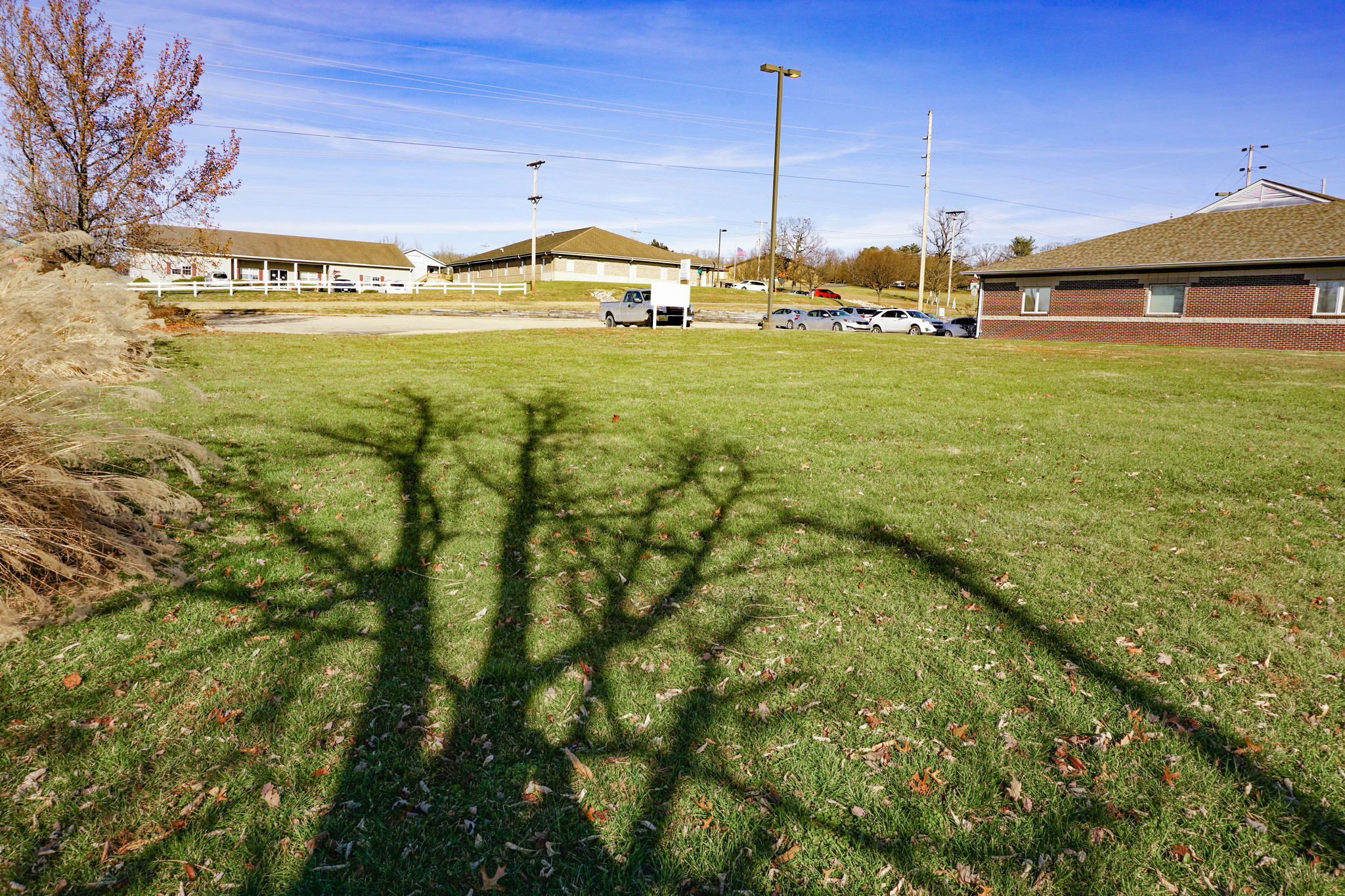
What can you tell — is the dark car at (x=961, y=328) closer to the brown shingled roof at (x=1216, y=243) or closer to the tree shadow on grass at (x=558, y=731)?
the brown shingled roof at (x=1216, y=243)

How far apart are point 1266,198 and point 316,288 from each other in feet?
179

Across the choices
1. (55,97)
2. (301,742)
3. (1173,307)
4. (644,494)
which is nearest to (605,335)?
(55,97)

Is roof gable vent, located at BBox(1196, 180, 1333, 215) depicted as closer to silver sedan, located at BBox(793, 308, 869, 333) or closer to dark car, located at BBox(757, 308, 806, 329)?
silver sedan, located at BBox(793, 308, 869, 333)

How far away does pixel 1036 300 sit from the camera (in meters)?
35.7

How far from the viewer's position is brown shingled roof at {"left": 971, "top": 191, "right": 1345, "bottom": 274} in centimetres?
2831

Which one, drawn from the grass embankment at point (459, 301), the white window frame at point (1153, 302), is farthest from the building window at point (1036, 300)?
the grass embankment at point (459, 301)

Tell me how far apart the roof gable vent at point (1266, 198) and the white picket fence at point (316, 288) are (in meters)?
42.1

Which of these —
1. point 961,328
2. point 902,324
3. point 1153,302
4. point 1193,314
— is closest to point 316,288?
point 902,324

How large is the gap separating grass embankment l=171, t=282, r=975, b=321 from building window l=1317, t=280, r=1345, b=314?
30.3 metres

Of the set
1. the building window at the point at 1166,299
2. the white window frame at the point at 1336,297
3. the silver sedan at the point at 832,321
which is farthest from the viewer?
the silver sedan at the point at 832,321

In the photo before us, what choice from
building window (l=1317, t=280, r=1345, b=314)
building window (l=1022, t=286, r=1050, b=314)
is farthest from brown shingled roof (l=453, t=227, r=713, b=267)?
building window (l=1317, t=280, r=1345, b=314)

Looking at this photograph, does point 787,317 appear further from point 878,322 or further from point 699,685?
point 699,685

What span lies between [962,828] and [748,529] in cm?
348

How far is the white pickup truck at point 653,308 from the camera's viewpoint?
29797mm
